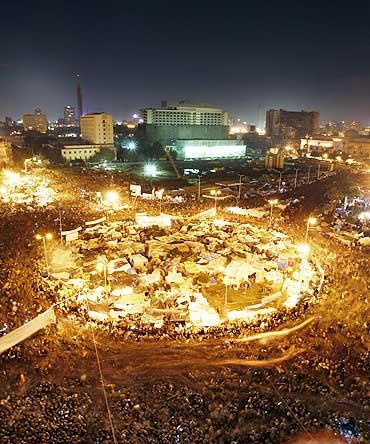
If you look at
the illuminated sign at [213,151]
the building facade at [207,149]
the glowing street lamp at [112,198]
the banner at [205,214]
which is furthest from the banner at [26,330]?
the illuminated sign at [213,151]

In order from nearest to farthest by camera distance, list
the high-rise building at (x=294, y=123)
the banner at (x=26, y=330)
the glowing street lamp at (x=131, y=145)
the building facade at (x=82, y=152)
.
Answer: the banner at (x=26, y=330) → the building facade at (x=82, y=152) → the glowing street lamp at (x=131, y=145) → the high-rise building at (x=294, y=123)

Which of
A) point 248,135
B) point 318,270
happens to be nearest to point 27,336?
point 318,270

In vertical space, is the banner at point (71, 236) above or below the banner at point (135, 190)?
below

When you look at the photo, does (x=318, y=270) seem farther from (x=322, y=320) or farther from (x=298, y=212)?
(x=298, y=212)

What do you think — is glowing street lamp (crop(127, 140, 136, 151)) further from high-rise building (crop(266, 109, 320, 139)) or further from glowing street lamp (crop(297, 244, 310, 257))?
high-rise building (crop(266, 109, 320, 139))

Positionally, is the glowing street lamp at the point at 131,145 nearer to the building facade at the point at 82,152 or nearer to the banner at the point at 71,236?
the building facade at the point at 82,152

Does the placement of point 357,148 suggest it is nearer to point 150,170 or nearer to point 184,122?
point 184,122

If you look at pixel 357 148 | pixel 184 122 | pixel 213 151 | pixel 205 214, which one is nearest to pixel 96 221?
pixel 205 214
